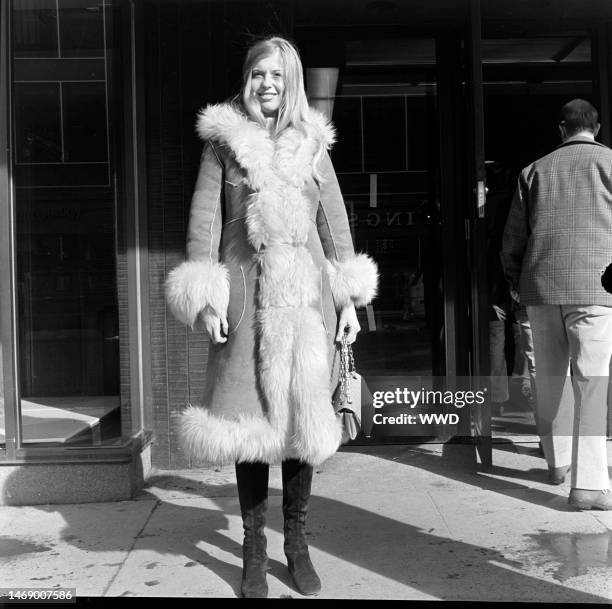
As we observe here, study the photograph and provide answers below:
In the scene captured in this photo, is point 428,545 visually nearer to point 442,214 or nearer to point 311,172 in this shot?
point 311,172

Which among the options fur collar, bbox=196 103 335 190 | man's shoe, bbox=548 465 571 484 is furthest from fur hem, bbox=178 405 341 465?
man's shoe, bbox=548 465 571 484

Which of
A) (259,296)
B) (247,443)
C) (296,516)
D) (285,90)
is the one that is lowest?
(296,516)

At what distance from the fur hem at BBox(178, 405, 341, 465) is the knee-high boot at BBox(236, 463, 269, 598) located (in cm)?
10

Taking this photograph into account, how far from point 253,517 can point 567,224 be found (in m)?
2.13

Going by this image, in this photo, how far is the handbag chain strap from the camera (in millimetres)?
3213

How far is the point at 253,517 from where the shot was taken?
3232 mm

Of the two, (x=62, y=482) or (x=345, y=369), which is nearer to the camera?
(x=345, y=369)

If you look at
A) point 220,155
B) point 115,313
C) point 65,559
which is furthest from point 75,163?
point 65,559

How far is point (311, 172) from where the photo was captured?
3.23 m

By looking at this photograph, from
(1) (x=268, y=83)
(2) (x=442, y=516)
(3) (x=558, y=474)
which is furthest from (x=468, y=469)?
(1) (x=268, y=83)

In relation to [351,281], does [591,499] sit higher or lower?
lower

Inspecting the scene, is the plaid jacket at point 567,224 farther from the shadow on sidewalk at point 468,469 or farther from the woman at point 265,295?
the woman at point 265,295

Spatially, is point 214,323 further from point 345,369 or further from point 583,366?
point 583,366

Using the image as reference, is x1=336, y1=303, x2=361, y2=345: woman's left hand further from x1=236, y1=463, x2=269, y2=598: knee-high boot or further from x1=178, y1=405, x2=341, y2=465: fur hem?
x1=236, y1=463, x2=269, y2=598: knee-high boot
